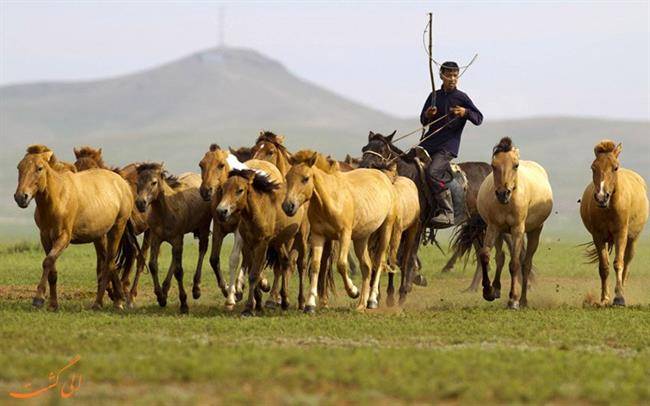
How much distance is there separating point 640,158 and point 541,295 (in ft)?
420

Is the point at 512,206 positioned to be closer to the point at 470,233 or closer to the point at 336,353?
the point at 470,233

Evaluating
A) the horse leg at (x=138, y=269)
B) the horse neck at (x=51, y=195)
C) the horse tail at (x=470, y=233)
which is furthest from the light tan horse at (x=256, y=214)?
the horse tail at (x=470, y=233)

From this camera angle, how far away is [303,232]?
15.9 m

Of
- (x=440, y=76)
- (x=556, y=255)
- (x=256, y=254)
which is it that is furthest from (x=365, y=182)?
(x=556, y=255)

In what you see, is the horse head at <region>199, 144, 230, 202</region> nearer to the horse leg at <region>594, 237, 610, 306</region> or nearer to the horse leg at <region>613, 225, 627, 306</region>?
the horse leg at <region>594, 237, 610, 306</region>

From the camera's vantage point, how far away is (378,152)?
725 inches

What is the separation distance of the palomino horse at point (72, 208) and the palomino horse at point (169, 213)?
0.47 metres

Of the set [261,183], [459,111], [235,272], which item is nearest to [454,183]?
[459,111]

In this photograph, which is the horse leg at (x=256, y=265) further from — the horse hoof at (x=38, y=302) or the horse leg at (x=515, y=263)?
the horse leg at (x=515, y=263)

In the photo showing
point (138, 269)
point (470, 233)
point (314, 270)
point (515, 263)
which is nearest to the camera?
point (314, 270)

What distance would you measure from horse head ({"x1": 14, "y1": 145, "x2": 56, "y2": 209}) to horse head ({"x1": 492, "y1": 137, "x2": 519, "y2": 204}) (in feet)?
19.0

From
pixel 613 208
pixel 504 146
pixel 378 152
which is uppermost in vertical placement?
pixel 504 146

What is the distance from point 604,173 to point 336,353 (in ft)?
21.2

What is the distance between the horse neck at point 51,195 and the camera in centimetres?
1508
